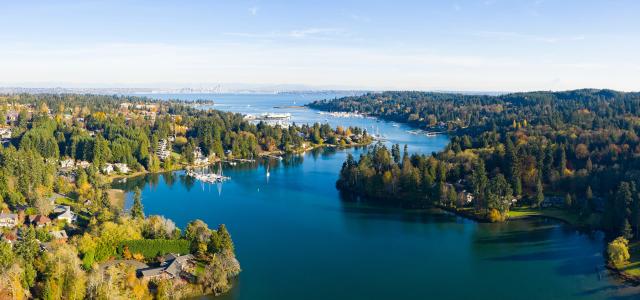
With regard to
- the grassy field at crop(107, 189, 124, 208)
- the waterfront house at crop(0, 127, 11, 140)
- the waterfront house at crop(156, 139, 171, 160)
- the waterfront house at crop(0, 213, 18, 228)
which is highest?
the waterfront house at crop(0, 127, 11, 140)

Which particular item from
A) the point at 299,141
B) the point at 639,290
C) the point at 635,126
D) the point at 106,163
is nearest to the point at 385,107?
the point at 299,141

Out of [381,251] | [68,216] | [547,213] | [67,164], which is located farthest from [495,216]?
[67,164]

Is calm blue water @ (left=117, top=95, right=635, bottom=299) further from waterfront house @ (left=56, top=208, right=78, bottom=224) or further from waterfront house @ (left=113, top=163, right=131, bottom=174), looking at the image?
waterfront house @ (left=113, top=163, right=131, bottom=174)

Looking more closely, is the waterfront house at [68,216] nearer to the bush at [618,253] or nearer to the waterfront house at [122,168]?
the waterfront house at [122,168]

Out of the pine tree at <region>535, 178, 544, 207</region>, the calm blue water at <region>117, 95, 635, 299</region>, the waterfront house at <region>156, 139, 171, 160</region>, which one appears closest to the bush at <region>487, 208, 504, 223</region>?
the calm blue water at <region>117, 95, 635, 299</region>

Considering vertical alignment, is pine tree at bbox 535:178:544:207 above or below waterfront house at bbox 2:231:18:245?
above

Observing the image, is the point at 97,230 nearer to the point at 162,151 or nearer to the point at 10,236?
the point at 10,236
